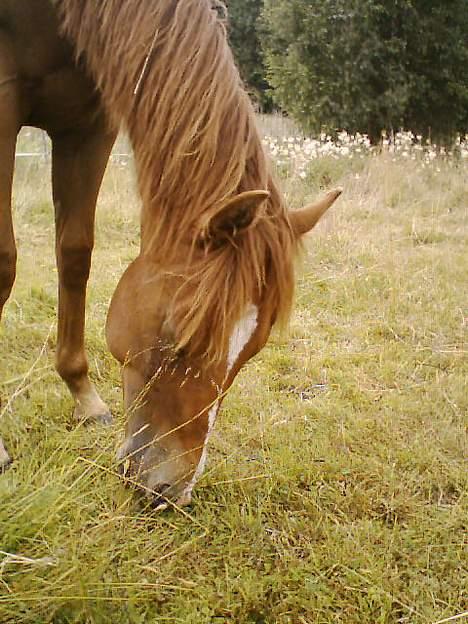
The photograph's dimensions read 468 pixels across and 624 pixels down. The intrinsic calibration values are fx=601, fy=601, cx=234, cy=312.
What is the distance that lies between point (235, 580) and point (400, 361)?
5.47 ft

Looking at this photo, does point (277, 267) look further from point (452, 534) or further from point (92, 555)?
A: point (452, 534)

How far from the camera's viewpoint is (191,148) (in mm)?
1427

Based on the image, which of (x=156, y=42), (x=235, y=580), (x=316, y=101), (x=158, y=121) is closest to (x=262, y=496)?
(x=235, y=580)

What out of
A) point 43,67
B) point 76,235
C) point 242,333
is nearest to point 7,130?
point 43,67

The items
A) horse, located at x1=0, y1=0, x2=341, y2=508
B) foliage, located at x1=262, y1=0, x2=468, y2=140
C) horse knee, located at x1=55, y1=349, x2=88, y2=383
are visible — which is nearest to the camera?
horse, located at x1=0, y1=0, x2=341, y2=508

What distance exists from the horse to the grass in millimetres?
169

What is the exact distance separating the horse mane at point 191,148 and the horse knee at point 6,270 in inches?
23.6

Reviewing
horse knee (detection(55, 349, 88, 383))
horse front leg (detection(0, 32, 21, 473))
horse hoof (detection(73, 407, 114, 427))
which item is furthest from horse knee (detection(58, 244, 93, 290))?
horse hoof (detection(73, 407, 114, 427))

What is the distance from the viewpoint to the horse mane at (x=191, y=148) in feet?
4.35

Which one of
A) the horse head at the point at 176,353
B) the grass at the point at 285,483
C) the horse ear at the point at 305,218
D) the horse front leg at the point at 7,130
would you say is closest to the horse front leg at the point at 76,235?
the grass at the point at 285,483

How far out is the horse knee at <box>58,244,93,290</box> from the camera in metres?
2.29

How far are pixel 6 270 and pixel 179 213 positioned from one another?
0.83 m

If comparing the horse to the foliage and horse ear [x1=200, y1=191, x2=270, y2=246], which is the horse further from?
the foliage

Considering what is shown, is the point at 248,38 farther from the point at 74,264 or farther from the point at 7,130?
the point at 7,130
